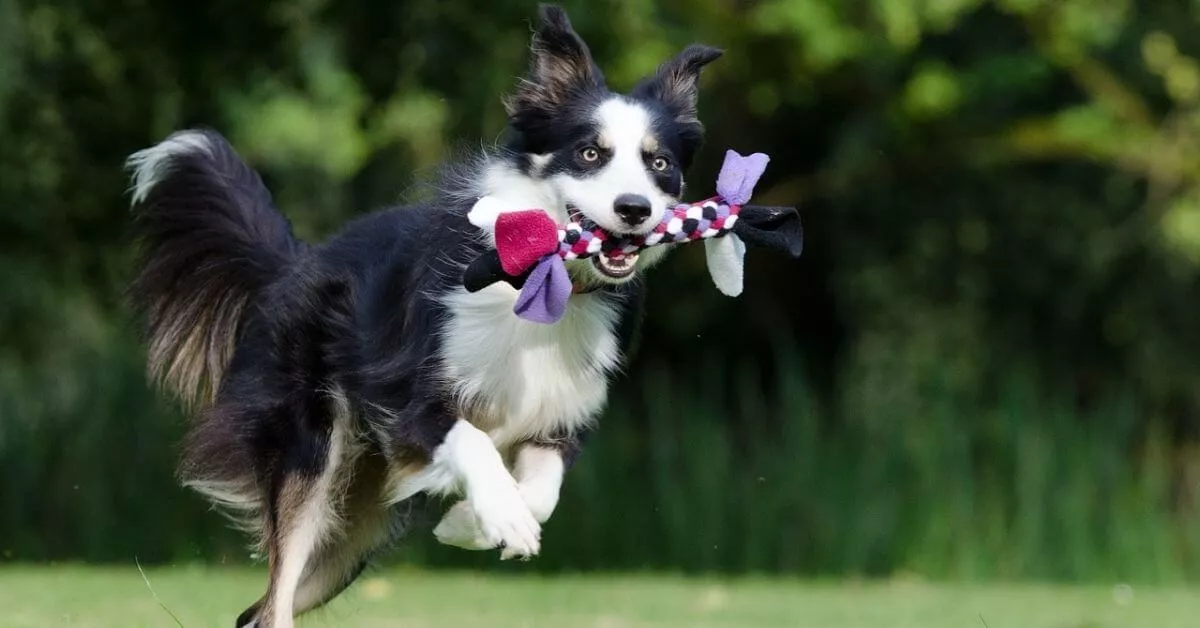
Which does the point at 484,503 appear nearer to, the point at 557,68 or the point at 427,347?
the point at 427,347

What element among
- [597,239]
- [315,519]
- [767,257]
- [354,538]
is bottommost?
A: [767,257]

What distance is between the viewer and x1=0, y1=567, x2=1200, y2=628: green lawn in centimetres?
815

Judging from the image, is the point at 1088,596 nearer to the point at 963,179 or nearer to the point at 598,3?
the point at 598,3

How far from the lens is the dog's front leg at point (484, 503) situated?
5.43 m

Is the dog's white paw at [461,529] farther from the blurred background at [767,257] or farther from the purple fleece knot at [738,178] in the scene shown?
the blurred background at [767,257]

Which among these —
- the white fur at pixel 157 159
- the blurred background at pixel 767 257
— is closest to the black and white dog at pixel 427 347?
the white fur at pixel 157 159

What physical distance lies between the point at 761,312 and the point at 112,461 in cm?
714

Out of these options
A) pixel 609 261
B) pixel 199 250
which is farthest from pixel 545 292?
pixel 199 250

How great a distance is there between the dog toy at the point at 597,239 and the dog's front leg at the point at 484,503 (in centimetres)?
45

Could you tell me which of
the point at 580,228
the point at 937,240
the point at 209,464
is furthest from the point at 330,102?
the point at 580,228

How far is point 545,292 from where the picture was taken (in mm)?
5703

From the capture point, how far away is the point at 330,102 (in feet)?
50.9

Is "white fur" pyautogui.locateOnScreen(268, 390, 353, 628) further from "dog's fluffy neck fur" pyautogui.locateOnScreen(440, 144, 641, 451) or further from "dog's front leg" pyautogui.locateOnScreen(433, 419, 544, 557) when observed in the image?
"dog's front leg" pyautogui.locateOnScreen(433, 419, 544, 557)

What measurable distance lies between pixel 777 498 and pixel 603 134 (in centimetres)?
689
